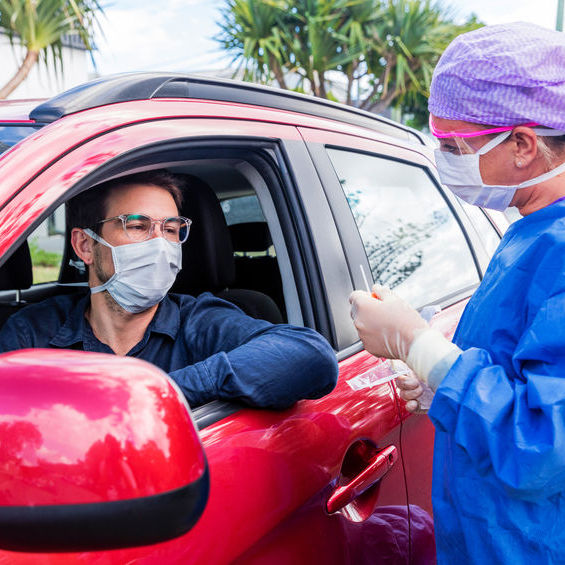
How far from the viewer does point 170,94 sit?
1558mm

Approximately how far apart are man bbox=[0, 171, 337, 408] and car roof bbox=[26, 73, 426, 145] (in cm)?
35

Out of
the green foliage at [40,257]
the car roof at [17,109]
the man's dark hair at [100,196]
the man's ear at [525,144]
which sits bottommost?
the green foliage at [40,257]

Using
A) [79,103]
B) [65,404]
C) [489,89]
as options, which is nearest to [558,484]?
[489,89]

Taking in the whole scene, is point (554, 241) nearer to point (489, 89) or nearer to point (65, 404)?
point (489, 89)

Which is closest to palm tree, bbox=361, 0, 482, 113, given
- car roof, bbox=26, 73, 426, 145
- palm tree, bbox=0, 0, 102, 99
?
palm tree, bbox=0, 0, 102, 99

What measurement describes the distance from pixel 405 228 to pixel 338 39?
46.6 ft

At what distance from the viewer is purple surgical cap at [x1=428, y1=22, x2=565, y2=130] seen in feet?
4.24

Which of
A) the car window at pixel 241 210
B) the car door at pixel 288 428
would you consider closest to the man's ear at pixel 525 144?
the car door at pixel 288 428

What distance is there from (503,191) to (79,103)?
3.06 feet

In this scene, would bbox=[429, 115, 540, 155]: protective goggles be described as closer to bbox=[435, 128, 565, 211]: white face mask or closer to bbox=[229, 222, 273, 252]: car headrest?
bbox=[435, 128, 565, 211]: white face mask

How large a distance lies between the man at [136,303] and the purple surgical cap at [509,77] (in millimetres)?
665

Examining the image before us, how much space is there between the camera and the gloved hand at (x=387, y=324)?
4.40ft

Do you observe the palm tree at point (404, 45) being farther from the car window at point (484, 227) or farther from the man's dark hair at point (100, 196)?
the man's dark hair at point (100, 196)

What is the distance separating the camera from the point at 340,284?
185cm
